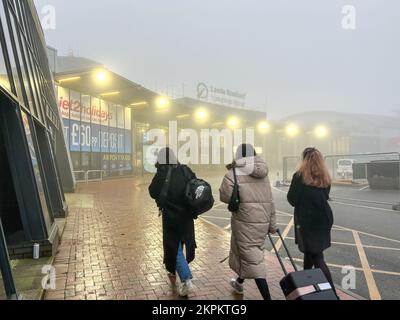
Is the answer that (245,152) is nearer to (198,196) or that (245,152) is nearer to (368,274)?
(198,196)

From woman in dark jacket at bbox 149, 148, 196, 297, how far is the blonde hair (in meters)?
1.31

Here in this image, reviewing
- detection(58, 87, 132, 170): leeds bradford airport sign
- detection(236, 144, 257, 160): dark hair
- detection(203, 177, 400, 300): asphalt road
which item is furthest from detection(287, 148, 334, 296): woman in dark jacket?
detection(58, 87, 132, 170): leeds bradford airport sign

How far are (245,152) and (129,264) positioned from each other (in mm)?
2687

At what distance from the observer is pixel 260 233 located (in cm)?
394

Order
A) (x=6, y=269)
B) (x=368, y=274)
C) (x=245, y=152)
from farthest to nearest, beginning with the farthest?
(x=368, y=274), (x=245, y=152), (x=6, y=269)

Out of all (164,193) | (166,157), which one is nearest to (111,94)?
(166,157)

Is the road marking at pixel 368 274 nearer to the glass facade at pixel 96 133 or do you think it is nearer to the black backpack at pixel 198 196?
the black backpack at pixel 198 196

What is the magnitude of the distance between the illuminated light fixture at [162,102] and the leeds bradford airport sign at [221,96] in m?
22.4

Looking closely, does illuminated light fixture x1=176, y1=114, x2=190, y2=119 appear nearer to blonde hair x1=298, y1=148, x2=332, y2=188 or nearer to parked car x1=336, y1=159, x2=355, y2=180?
parked car x1=336, y1=159, x2=355, y2=180

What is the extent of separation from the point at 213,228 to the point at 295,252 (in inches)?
92.5

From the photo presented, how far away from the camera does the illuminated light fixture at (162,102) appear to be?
2614 centimetres

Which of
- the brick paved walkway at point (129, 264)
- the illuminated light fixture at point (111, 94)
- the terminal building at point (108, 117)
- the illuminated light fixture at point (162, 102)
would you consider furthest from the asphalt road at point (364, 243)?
the illuminated light fixture at point (162, 102)

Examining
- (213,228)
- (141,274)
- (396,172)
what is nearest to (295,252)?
(213,228)

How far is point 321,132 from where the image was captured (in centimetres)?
5481
